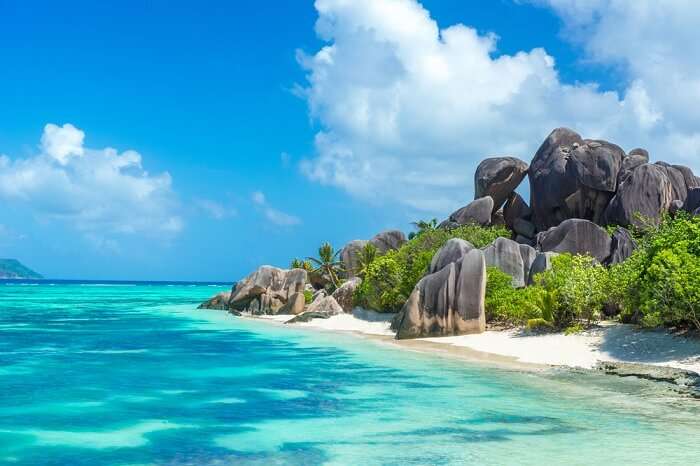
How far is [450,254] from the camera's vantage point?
101ft

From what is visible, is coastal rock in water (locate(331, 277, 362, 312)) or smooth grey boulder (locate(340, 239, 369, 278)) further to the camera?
smooth grey boulder (locate(340, 239, 369, 278))

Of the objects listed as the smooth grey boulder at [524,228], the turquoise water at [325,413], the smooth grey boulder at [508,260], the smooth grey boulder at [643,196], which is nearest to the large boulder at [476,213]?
the smooth grey boulder at [524,228]

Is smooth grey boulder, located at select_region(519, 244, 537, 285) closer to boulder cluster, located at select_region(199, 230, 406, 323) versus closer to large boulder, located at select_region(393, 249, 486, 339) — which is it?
large boulder, located at select_region(393, 249, 486, 339)

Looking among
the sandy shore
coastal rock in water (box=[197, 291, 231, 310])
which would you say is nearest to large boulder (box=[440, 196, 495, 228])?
coastal rock in water (box=[197, 291, 231, 310])

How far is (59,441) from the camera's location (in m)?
12.5

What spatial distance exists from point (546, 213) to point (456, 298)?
22916 millimetres

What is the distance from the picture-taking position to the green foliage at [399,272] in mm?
35219

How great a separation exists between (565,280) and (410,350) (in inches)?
243

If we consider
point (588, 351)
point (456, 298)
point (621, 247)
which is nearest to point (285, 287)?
point (621, 247)

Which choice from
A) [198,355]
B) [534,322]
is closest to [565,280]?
[534,322]

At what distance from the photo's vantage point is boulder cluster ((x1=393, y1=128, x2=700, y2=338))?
27953 millimetres

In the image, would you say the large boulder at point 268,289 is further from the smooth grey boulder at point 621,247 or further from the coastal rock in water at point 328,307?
the smooth grey boulder at point 621,247

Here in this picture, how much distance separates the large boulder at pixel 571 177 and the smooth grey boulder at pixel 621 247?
31.1 feet

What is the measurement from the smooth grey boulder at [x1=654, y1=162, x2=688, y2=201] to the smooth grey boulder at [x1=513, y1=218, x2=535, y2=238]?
992cm
